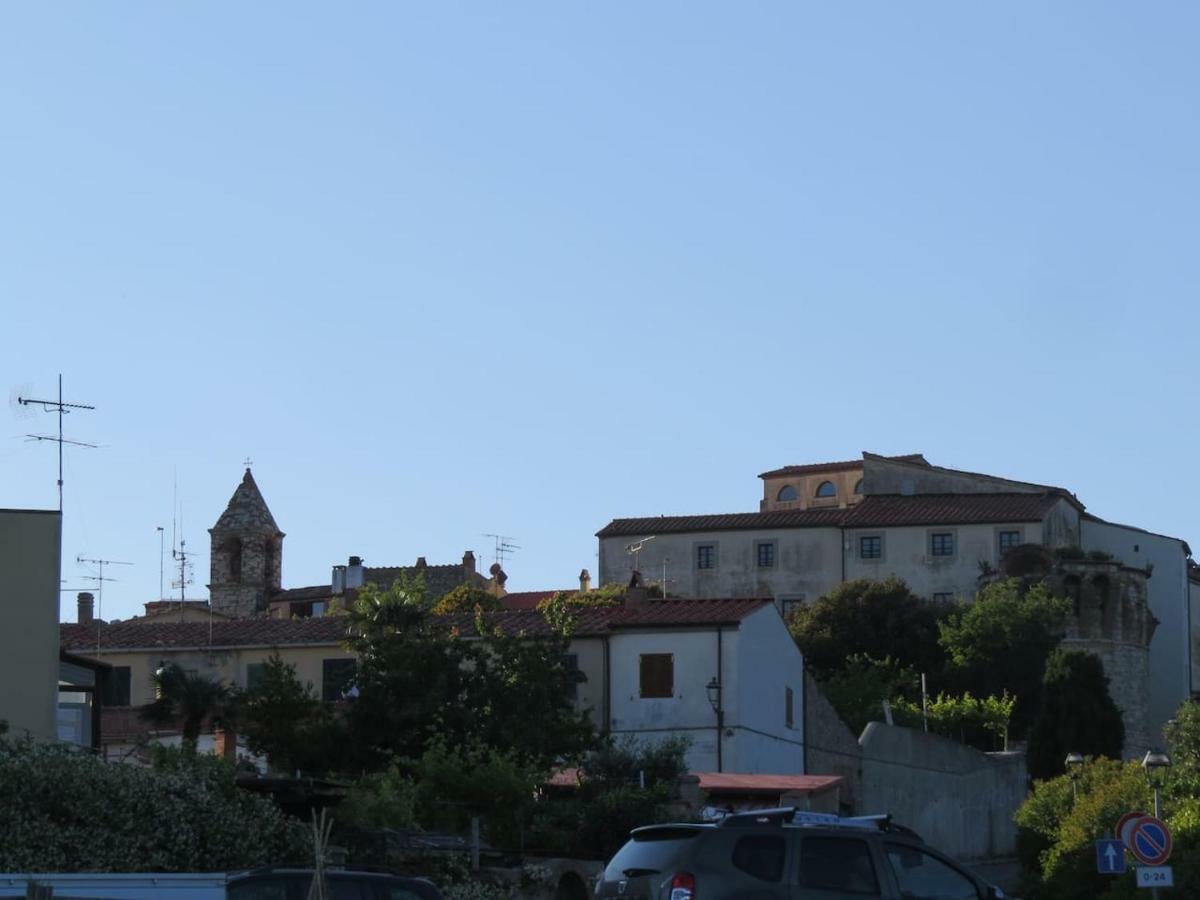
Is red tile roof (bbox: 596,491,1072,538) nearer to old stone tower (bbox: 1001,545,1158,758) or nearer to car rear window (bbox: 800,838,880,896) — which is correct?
old stone tower (bbox: 1001,545,1158,758)

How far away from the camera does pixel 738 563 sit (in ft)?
312

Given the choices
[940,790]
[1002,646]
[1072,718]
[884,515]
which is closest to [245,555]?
[884,515]

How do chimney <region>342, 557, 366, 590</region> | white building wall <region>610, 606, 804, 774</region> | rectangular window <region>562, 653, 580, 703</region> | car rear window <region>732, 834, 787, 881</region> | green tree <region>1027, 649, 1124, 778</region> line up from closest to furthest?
car rear window <region>732, 834, 787, 881</region>, rectangular window <region>562, 653, 580, 703</region>, white building wall <region>610, 606, 804, 774</region>, green tree <region>1027, 649, 1124, 778</region>, chimney <region>342, 557, 366, 590</region>

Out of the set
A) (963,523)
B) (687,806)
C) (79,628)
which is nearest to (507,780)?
(687,806)

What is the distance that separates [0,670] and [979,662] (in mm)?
53122

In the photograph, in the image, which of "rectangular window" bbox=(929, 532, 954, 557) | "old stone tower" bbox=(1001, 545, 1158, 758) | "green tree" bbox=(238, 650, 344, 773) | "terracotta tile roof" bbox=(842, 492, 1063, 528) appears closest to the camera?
"green tree" bbox=(238, 650, 344, 773)

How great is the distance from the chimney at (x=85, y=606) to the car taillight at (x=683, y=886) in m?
66.8

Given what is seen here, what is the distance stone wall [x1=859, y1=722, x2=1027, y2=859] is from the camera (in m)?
51.3

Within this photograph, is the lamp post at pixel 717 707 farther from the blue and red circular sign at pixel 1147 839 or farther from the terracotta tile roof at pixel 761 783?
the blue and red circular sign at pixel 1147 839

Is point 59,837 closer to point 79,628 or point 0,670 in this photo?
point 0,670

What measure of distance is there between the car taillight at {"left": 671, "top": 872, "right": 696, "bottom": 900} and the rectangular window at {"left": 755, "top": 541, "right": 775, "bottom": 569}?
77013mm

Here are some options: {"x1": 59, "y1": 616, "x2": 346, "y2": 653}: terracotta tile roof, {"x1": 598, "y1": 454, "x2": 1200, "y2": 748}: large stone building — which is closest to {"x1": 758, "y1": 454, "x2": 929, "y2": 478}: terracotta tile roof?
{"x1": 598, "y1": 454, "x2": 1200, "y2": 748}: large stone building

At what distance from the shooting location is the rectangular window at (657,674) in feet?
158

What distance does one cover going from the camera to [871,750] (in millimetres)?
51750
